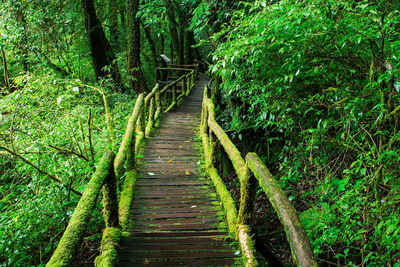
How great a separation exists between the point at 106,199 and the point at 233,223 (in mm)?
1713

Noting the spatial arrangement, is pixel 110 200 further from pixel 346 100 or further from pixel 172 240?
pixel 346 100

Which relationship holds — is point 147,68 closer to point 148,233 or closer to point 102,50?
point 102,50

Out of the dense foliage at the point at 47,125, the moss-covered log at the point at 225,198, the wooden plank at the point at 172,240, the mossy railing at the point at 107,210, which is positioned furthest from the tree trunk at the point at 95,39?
the wooden plank at the point at 172,240

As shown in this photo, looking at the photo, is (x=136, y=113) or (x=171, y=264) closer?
(x=171, y=264)

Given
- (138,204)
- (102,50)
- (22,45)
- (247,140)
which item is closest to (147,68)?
(102,50)

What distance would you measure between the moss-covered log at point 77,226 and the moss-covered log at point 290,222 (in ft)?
5.45

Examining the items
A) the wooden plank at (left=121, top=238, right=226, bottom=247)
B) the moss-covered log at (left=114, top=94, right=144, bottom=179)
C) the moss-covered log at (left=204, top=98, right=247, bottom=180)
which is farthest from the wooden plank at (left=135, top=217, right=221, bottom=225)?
the moss-covered log at (left=204, top=98, right=247, bottom=180)

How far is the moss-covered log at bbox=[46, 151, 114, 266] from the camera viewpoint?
6.30ft

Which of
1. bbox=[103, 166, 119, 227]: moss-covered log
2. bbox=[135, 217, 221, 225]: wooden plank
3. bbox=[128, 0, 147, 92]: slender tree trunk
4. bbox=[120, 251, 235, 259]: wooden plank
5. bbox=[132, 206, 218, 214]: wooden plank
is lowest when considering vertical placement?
bbox=[135, 217, 221, 225]: wooden plank

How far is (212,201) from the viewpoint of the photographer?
175 inches

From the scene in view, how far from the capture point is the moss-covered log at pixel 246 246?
2.80m

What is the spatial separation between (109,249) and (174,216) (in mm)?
1250

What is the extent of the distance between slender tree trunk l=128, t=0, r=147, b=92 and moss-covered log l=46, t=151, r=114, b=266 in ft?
32.3

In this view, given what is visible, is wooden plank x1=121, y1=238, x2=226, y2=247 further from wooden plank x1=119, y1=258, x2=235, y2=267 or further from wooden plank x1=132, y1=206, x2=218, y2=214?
wooden plank x1=132, y1=206, x2=218, y2=214
